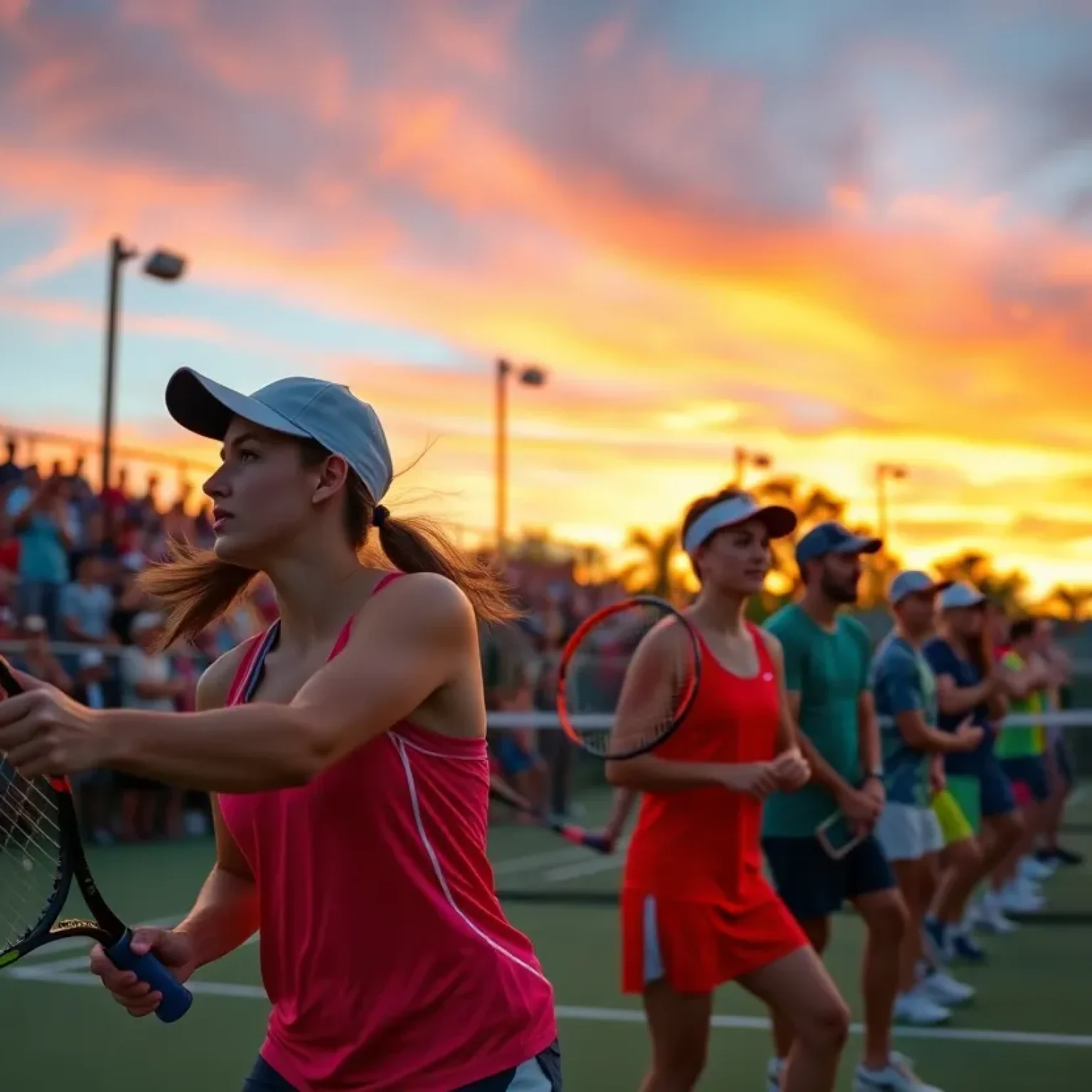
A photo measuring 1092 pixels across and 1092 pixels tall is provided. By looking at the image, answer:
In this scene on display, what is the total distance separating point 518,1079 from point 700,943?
230 centimetres

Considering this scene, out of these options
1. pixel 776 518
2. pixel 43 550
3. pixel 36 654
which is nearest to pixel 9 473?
pixel 43 550

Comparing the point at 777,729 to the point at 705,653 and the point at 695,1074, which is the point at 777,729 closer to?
the point at 705,653

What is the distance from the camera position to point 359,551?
11.1 feet

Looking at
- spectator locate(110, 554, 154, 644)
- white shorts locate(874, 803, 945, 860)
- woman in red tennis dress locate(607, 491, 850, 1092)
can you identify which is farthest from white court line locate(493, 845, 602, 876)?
woman in red tennis dress locate(607, 491, 850, 1092)

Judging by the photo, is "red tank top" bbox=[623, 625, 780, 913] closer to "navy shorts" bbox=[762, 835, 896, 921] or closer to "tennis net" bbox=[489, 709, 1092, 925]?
"navy shorts" bbox=[762, 835, 896, 921]

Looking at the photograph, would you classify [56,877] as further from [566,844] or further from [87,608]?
[566,844]

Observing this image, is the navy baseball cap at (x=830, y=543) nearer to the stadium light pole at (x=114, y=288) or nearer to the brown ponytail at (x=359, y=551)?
the brown ponytail at (x=359, y=551)

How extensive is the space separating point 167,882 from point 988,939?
604cm

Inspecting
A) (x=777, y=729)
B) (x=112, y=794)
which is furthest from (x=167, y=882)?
(x=777, y=729)

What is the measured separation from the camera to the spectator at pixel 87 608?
616 inches

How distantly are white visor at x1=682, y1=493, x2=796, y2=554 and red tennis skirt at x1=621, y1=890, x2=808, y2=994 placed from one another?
49.8 inches

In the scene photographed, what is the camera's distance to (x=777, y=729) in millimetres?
5980

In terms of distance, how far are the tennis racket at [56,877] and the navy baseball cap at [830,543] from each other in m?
4.26

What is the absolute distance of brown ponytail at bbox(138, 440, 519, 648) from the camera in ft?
11.2
